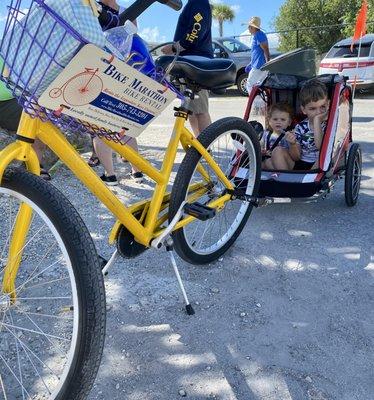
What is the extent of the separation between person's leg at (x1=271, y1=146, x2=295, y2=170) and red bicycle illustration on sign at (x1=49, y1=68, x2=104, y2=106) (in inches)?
87.7

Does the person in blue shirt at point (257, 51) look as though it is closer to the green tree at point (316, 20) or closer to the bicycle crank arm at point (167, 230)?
the bicycle crank arm at point (167, 230)

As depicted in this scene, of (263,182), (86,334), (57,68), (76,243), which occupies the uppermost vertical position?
(57,68)

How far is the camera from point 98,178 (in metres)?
1.89

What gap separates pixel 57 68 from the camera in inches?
56.5

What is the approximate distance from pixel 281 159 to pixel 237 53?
1033 centimetres

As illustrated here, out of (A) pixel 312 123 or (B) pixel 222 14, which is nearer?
(A) pixel 312 123

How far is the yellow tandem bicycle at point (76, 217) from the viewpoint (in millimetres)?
1502

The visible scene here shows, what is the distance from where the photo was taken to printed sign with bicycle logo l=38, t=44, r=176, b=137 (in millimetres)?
1467

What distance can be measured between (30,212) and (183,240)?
1.08m

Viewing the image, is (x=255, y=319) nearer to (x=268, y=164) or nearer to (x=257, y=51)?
(x=268, y=164)

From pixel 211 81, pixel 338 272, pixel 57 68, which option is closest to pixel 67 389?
pixel 57 68

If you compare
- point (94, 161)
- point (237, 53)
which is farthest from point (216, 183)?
point (237, 53)

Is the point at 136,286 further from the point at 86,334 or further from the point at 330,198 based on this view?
the point at 330,198

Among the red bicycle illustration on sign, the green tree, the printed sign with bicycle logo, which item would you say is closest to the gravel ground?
the printed sign with bicycle logo
